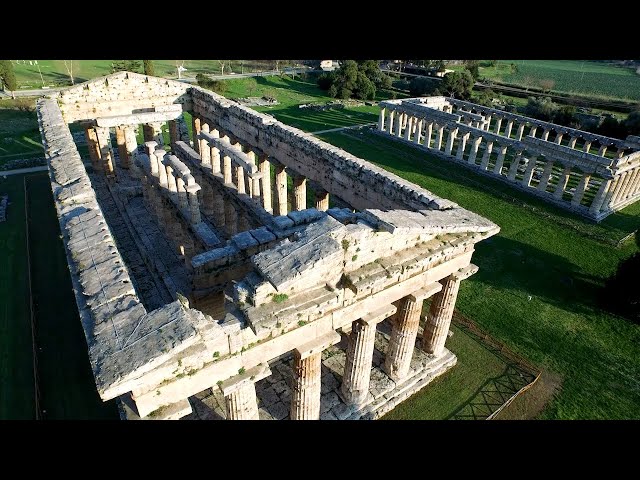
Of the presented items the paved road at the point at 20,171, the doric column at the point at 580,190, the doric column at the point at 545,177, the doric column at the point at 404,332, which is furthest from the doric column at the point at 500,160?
the paved road at the point at 20,171

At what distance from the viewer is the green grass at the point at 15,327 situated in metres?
13.9

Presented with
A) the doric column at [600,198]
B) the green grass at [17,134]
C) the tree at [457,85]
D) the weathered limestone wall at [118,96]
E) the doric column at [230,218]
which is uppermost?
the weathered limestone wall at [118,96]

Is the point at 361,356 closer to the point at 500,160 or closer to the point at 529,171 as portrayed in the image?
the point at 529,171

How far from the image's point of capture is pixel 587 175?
1142 inches

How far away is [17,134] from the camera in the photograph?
39.6 meters

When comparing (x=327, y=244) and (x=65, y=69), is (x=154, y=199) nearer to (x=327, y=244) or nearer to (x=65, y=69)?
(x=327, y=244)

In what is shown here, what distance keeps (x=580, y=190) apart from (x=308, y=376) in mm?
27364

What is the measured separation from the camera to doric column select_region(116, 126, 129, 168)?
25.8 m

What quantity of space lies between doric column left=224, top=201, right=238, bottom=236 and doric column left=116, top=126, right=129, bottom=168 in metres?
10.6

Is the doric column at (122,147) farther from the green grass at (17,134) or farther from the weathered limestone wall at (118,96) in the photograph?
the green grass at (17,134)

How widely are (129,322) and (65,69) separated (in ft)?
268

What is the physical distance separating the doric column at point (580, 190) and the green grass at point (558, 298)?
4.65 feet

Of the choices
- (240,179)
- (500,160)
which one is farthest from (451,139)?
(240,179)

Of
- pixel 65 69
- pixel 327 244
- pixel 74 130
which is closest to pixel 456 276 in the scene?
pixel 327 244
